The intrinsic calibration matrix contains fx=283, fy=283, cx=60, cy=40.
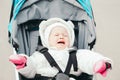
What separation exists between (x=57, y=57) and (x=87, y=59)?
131 mm

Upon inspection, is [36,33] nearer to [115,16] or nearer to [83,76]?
[83,76]

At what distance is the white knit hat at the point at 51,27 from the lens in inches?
50.2

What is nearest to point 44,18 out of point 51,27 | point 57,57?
point 51,27

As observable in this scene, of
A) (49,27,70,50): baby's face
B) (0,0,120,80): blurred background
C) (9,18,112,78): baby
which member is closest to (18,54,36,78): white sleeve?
(9,18,112,78): baby

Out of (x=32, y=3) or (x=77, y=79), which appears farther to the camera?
(x=32, y=3)

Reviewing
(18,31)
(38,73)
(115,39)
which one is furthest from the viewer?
(115,39)

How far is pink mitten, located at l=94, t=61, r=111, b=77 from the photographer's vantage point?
1.02m

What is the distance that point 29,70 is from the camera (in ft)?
3.68

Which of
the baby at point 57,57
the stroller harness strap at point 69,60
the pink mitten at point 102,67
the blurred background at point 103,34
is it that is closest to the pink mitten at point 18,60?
the baby at point 57,57

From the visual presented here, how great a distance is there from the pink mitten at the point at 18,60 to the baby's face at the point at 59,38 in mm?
209

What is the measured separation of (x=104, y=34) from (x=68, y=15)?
584mm

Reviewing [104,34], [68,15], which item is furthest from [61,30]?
[104,34]

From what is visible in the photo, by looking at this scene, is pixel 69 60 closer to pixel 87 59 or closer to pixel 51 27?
pixel 87 59

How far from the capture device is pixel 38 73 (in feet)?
3.85
